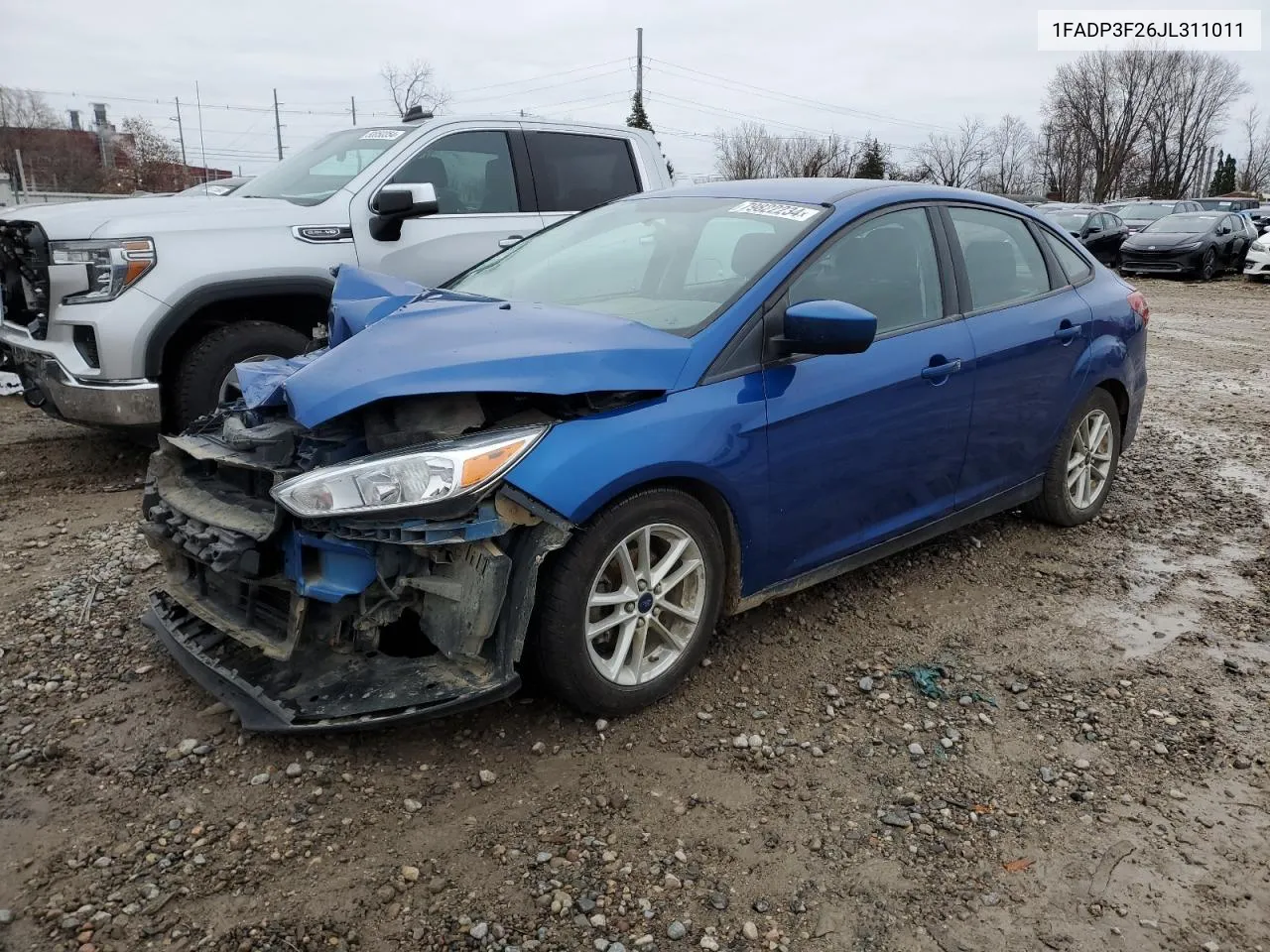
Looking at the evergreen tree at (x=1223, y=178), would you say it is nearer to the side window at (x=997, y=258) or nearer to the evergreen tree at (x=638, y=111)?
the evergreen tree at (x=638, y=111)

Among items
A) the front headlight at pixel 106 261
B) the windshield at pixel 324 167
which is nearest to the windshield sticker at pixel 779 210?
the windshield at pixel 324 167

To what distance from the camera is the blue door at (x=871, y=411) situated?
3213 millimetres

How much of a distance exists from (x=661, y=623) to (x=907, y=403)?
4.16 feet

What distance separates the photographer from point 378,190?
5598 millimetres

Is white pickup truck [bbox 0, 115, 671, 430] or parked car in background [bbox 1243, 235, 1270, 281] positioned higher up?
white pickup truck [bbox 0, 115, 671, 430]

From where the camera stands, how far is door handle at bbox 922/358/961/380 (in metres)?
3.60

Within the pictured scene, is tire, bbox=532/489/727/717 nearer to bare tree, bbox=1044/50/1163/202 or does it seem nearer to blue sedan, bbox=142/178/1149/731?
blue sedan, bbox=142/178/1149/731

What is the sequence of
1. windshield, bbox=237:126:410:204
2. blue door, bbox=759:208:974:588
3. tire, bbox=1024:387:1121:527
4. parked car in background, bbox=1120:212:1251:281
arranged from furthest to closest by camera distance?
parked car in background, bbox=1120:212:1251:281
windshield, bbox=237:126:410:204
tire, bbox=1024:387:1121:527
blue door, bbox=759:208:974:588

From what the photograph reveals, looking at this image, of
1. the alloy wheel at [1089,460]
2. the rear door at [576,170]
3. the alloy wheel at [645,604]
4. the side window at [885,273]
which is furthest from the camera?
the rear door at [576,170]

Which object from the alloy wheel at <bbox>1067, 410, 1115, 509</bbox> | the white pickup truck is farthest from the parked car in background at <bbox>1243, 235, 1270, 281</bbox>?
the white pickup truck

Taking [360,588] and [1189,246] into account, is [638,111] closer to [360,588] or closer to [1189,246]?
[1189,246]

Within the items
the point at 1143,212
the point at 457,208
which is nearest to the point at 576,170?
the point at 457,208

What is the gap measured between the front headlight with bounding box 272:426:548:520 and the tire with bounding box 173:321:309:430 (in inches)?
106

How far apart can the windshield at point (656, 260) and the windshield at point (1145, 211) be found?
2557cm
